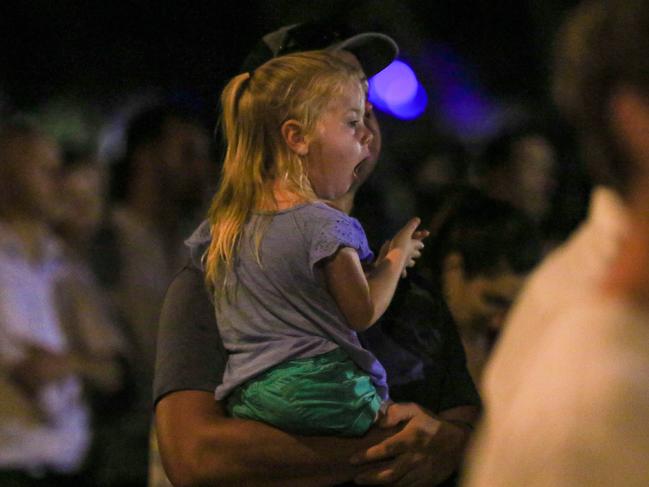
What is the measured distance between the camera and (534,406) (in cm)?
149

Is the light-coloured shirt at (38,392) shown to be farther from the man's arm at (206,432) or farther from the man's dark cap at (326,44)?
the man's dark cap at (326,44)

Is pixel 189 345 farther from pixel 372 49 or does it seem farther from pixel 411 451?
pixel 372 49

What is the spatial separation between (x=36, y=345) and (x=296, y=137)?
9.45ft

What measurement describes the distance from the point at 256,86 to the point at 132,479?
2606 millimetres

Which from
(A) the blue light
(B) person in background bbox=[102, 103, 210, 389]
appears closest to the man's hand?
(A) the blue light

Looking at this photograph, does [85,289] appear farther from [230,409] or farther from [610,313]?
[610,313]

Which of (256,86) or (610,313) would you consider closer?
(610,313)

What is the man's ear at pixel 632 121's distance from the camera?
1465 millimetres

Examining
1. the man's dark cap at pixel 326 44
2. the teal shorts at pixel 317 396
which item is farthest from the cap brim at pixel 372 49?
the teal shorts at pixel 317 396

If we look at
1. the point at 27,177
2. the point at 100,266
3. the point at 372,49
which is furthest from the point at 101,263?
the point at 372,49

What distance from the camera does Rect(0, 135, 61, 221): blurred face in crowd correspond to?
5.55m

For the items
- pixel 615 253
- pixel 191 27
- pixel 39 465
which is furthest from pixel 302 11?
pixel 615 253

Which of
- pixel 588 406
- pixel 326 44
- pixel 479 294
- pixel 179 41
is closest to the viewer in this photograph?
pixel 588 406

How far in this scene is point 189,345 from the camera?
276 cm
